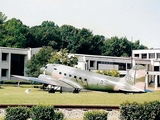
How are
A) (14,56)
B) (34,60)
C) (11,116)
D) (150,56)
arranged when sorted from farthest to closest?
(150,56), (14,56), (34,60), (11,116)

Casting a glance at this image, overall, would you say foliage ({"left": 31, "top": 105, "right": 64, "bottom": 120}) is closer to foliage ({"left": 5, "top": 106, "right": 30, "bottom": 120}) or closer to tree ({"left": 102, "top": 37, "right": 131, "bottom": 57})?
foliage ({"left": 5, "top": 106, "right": 30, "bottom": 120})

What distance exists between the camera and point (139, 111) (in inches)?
899

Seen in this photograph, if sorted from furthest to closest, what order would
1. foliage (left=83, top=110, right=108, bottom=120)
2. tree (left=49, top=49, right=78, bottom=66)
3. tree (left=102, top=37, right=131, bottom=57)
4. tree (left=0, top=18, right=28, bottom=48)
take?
tree (left=102, top=37, right=131, bottom=57) → tree (left=0, top=18, right=28, bottom=48) → tree (left=49, top=49, right=78, bottom=66) → foliage (left=83, top=110, right=108, bottom=120)

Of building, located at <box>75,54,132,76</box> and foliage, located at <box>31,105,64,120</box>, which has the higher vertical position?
building, located at <box>75,54,132,76</box>

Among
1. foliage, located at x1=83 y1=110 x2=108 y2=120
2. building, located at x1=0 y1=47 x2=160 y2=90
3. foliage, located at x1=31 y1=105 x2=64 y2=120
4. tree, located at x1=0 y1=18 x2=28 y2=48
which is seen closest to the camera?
foliage, located at x1=83 y1=110 x2=108 y2=120

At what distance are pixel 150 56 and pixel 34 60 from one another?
118 ft

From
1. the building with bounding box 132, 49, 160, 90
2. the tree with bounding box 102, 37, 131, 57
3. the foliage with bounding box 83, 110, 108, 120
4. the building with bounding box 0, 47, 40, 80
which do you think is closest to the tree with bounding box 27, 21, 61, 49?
the tree with bounding box 102, 37, 131, 57

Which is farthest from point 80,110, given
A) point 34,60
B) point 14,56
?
point 14,56

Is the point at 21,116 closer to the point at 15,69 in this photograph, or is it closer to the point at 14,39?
the point at 15,69

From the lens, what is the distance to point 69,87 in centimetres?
4822

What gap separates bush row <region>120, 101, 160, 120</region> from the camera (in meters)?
22.8

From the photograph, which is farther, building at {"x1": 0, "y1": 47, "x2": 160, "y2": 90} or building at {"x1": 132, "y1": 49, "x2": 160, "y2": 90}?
building at {"x1": 132, "y1": 49, "x2": 160, "y2": 90}

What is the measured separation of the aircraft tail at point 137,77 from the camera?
142 feet

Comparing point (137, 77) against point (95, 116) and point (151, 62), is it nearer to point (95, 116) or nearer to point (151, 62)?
point (95, 116)
